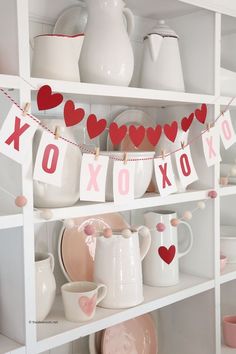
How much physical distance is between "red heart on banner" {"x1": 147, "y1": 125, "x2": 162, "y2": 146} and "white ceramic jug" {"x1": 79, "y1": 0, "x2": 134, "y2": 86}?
167 millimetres

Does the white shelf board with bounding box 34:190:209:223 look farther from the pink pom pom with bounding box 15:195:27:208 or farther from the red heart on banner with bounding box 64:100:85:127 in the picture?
the red heart on banner with bounding box 64:100:85:127

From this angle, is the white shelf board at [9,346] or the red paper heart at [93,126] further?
the red paper heart at [93,126]

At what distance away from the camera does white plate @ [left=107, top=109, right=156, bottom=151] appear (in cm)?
162

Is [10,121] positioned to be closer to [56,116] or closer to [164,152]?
[56,116]

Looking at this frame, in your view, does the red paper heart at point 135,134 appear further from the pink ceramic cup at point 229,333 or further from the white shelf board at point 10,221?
the pink ceramic cup at point 229,333

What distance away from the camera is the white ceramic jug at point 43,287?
4.01 feet

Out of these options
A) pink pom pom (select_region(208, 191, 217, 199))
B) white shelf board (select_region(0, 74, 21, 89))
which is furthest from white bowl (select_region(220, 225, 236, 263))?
white shelf board (select_region(0, 74, 21, 89))

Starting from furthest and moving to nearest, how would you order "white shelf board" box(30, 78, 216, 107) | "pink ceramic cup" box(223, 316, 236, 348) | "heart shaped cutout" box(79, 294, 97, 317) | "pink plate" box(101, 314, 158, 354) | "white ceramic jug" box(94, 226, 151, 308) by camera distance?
"pink ceramic cup" box(223, 316, 236, 348) → "pink plate" box(101, 314, 158, 354) → "white ceramic jug" box(94, 226, 151, 308) → "heart shaped cutout" box(79, 294, 97, 317) → "white shelf board" box(30, 78, 216, 107)

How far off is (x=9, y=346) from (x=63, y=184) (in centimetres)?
40

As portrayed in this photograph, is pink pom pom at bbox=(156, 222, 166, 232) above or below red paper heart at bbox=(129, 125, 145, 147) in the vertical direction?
below

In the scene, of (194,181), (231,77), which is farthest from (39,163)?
(231,77)

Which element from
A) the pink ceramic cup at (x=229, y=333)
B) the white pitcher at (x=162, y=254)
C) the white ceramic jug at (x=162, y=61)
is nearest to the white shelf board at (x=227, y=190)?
the white pitcher at (x=162, y=254)

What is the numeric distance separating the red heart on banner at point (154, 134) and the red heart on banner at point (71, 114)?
277 millimetres

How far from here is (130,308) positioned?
1.34 meters
